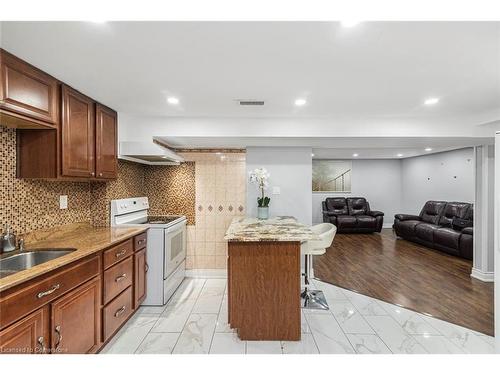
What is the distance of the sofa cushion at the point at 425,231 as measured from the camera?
210 inches

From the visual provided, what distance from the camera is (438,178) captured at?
666 centimetres

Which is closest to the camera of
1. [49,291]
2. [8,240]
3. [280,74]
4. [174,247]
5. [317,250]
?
[49,291]

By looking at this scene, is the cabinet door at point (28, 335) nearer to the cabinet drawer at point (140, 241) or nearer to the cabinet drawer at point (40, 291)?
the cabinet drawer at point (40, 291)

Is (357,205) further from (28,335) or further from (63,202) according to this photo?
(28,335)

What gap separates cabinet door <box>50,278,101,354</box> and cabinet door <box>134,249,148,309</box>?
66 centimetres

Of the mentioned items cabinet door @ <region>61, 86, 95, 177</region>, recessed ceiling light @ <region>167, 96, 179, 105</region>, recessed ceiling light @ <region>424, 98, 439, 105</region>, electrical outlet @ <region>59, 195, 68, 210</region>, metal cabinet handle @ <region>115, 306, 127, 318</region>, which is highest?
recessed ceiling light @ <region>167, 96, 179, 105</region>

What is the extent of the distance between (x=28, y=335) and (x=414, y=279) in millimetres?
4380

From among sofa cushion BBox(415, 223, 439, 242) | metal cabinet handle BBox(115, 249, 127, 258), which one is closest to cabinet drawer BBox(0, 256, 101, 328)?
metal cabinet handle BBox(115, 249, 127, 258)

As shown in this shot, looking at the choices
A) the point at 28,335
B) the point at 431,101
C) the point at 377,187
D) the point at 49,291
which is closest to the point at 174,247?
the point at 49,291

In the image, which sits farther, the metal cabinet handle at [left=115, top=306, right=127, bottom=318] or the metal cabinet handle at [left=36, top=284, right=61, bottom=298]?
the metal cabinet handle at [left=115, top=306, right=127, bottom=318]

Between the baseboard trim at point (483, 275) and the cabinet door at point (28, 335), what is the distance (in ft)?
16.7

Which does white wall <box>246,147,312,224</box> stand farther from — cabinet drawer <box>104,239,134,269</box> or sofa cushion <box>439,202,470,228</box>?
sofa cushion <box>439,202,470,228</box>

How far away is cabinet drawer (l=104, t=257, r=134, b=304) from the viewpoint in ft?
6.97

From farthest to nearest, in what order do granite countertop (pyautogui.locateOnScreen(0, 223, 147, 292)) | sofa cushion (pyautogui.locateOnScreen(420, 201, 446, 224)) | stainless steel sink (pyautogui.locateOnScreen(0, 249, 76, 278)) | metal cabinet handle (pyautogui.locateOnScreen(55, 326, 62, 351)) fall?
sofa cushion (pyautogui.locateOnScreen(420, 201, 446, 224)) < stainless steel sink (pyautogui.locateOnScreen(0, 249, 76, 278)) < metal cabinet handle (pyautogui.locateOnScreen(55, 326, 62, 351)) < granite countertop (pyautogui.locateOnScreen(0, 223, 147, 292))
